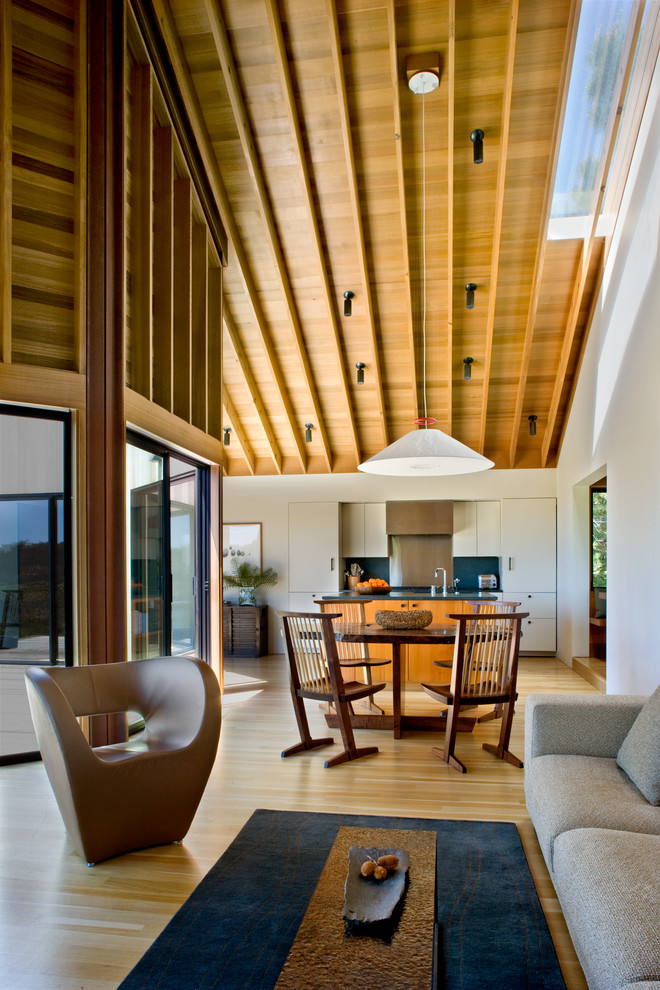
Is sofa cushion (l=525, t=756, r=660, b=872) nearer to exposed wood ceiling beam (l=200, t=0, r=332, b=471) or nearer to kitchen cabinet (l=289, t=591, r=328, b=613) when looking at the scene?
exposed wood ceiling beam (l=200, t=0, r=332, b=471)

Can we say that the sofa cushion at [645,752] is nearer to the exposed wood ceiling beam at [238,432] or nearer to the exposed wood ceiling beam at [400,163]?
the exposed wood ceiling beam at [400,163]

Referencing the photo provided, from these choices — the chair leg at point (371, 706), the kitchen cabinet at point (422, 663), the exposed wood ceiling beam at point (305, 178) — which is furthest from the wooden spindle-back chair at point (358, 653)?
the exposed wood ceiling beam at point (305, 178)

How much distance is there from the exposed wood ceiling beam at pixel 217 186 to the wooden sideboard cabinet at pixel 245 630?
2.32 m

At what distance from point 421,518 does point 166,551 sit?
14.0ft

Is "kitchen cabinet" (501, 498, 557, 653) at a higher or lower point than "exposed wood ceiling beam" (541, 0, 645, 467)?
lower

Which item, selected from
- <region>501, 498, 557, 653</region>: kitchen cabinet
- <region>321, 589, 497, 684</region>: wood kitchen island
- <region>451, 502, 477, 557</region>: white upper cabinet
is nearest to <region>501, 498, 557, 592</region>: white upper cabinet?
<region>501, 498, 557, 653</region>: kitchen cabinet

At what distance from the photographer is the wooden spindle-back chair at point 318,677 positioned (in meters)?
4.46

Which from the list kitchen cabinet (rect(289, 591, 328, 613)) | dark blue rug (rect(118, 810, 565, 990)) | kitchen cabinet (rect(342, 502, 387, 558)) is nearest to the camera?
dark blue rug (rect(118, 810, 565, 990))

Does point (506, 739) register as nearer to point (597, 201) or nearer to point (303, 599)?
point (597, 201)

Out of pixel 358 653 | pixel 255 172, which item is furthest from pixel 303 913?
A: pixel 255 172

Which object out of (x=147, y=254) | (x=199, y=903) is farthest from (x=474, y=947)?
(x=147, y=254)

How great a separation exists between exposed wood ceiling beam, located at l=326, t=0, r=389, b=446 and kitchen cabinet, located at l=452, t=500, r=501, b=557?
1892 millimetres

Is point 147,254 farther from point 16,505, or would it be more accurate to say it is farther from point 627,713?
point 627,713

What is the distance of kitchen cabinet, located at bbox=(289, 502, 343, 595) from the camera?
914cm
